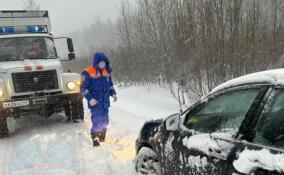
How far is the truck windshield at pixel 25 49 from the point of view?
725cm

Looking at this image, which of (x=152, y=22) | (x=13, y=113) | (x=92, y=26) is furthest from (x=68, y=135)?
(x=92, y=26)

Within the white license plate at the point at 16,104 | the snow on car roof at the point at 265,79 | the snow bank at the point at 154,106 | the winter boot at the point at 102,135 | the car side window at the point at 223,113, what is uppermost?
the snow on car roof at the point at 265,79

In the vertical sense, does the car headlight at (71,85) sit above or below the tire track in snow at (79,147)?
above

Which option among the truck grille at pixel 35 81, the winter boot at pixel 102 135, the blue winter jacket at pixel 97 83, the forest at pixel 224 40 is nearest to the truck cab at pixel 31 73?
the truck grille at pixel 35 81

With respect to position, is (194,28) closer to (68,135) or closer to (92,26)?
(68,135)

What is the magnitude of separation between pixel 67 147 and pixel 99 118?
37.5 inches

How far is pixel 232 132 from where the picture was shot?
2.12 metres

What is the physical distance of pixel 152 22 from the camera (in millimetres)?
11891

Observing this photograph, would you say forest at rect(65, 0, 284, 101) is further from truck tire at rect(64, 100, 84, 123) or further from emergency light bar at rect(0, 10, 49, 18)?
emergency light bar at rect(0, 10, 49, 18)

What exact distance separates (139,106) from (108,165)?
530 centimetres

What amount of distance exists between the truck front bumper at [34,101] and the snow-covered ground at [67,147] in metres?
0.73

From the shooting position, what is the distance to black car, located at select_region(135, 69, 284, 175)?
1.81 metres

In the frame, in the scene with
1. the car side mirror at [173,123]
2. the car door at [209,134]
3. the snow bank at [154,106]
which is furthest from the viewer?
the snow bank at [154,106]

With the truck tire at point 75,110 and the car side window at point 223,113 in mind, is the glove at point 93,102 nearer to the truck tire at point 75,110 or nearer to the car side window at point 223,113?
the truck tire at point 75,110
